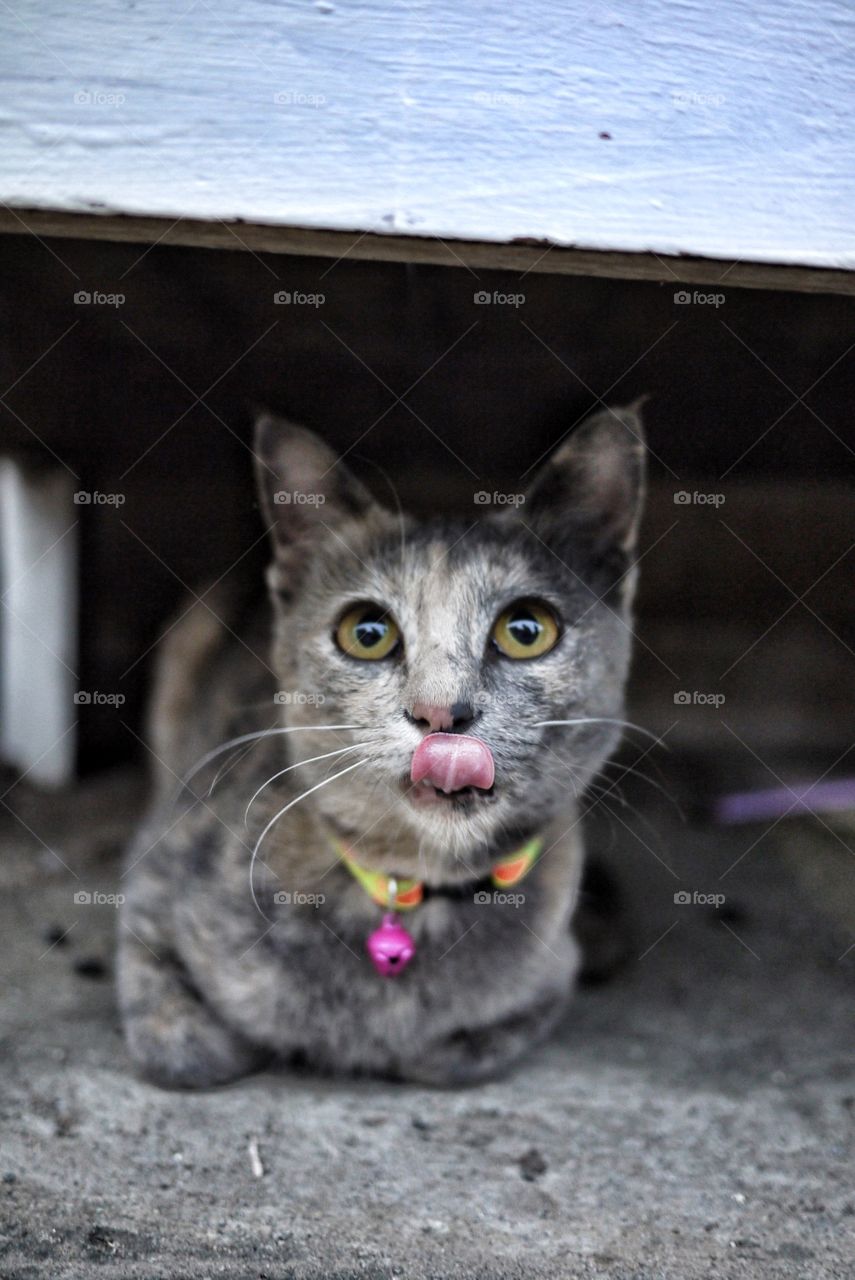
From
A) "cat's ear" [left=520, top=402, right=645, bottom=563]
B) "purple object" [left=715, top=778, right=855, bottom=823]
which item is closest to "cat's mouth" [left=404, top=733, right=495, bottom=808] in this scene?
"cat's ear" [left=520, top=402, right=645, bottom=563]

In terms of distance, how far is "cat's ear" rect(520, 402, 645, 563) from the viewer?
1.82 meters

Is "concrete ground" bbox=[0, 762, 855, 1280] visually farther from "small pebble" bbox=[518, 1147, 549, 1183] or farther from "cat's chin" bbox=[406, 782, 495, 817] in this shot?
"cat's chin" bbox=[406, 782, 495, 817]

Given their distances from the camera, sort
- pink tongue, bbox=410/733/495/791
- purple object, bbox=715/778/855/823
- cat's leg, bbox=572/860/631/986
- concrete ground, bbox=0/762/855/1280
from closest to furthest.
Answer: concrete ground, bbox=0/762/855/1280
pink tongue, bbox=410/733/495/791
cat's leg, bbox=572/860/631/986
purple object, bbox=715/778/855/823

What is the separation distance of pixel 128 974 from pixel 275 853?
1.20ft

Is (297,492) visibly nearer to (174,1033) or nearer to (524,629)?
(524,629)

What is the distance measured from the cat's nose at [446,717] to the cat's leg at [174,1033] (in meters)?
0.76

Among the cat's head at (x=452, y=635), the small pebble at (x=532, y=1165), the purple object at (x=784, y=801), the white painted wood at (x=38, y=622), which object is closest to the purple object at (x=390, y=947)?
the cat's head at (x=452, y=635)

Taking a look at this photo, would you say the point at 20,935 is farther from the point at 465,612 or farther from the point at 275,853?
the point at 465,612

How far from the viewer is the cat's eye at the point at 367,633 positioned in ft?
5.79

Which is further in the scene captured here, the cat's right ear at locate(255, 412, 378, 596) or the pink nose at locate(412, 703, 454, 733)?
the cat's right ear at locate(255, 412, 378, 596)

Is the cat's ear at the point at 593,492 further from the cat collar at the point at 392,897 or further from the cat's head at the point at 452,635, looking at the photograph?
the cat collar at the point at 392,897

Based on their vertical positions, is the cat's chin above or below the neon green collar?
above

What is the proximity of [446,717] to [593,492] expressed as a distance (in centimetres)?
61

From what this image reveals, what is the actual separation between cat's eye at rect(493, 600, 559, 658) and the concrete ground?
2.65ft
